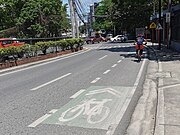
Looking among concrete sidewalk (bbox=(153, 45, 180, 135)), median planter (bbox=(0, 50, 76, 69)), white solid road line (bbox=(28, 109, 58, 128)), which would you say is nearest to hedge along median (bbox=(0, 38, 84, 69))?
median planter (bbox=(0, 50, 76, 69))

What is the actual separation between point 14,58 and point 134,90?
10979 millimetres

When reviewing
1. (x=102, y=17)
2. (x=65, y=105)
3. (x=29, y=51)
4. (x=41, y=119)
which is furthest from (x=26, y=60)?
(x=102, y=17)

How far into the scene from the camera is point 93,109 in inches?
254

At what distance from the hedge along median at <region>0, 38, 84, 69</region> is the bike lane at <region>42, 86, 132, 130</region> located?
947 cm

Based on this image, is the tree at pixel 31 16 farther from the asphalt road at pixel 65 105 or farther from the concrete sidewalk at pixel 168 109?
the concrete sidewalk at pixel 168 109

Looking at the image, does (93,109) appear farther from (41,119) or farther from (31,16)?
(31,16)

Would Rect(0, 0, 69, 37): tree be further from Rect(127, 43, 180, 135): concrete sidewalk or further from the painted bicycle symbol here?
the painted bicycle symbol

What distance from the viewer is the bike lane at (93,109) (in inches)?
220

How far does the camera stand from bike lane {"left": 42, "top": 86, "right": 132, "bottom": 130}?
5.58m

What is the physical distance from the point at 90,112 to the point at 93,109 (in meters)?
0.22

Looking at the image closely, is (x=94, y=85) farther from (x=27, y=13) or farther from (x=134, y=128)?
(x=27, y=13)

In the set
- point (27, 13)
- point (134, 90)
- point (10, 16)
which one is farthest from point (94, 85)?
point (10, 16)

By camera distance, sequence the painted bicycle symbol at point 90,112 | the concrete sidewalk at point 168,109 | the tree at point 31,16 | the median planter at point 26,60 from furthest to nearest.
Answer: the tree at point 31,16 → the median planter at point 26,60 → the painted bicycle symbol at point 90,112 → the concrete sidewalk at point 168,109

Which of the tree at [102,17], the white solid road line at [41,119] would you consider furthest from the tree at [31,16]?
the white solid road line at [41,119]
